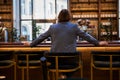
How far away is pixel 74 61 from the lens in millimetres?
4539

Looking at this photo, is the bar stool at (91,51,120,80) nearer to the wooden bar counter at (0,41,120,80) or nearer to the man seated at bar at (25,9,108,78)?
the man seated at bar at (25,9,108,78)

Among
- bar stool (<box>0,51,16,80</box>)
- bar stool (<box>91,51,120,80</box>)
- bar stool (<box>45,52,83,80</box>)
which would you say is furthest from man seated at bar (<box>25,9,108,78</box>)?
bar stool (<box>0,51,16,80</box>)

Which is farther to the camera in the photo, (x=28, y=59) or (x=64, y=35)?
(x=28, y=59)

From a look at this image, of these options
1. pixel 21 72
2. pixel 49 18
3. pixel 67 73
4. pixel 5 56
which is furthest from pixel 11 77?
pixel 49 18

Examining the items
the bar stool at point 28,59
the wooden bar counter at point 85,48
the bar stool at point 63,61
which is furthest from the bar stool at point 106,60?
the bar stool at point 28,59

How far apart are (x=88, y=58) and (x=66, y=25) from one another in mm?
1090

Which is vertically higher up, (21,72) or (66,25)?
(66,25)

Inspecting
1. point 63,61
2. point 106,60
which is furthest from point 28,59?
point 106,60

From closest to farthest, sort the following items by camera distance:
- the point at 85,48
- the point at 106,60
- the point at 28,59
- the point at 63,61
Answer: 1. the point at 63,61
2. the point at 106,60
3. the point at 28,59
4. the point at 85,48

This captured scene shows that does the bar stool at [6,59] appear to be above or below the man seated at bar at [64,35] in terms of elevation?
below

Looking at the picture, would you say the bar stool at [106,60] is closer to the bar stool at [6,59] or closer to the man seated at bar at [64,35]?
the man seated at bar at [64,35]

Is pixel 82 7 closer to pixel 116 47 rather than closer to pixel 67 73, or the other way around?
pixel 116 47

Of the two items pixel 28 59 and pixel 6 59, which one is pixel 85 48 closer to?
pixel 28 59

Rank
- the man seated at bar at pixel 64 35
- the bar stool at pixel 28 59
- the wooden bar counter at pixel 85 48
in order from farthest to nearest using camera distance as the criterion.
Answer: the wooden bar counter at pixel 85 48
the bar stool at pixel 28 59
the man seated at bar at pixel 64 35
